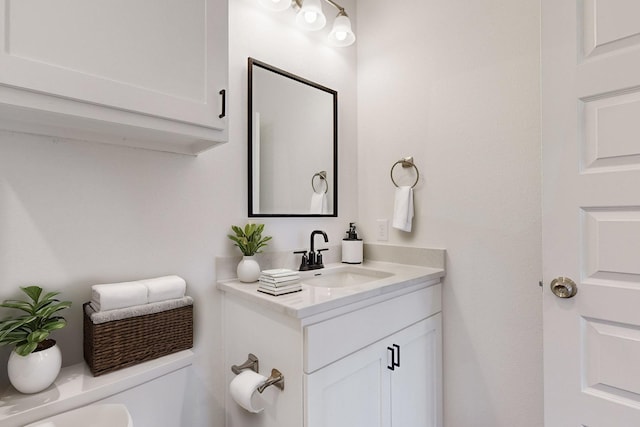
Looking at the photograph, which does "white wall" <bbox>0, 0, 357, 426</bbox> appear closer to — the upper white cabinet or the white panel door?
the upper white cabinet

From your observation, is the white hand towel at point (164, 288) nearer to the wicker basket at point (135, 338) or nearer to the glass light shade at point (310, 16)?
the wicker basket at point (135, 338)

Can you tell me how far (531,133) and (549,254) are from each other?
539 millimetres

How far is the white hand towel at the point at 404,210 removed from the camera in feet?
5.29

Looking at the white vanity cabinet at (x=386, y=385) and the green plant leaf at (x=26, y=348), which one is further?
the white vanity cabinet at (x=386, y=385)

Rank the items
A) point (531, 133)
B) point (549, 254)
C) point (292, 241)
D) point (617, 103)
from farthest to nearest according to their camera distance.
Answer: point (292, 241)
point (531, 133)
point (549, 254)
point (617, 103)

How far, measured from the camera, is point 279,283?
3.51 ft

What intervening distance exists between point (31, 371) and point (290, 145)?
4.15 feet

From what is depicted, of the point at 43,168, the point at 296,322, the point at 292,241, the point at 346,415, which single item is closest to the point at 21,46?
the point at 43,168

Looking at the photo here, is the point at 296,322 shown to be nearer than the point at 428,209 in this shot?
Yes

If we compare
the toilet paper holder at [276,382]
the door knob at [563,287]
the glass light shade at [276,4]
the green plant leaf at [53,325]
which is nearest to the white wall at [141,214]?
the glass light shade at [276,4]

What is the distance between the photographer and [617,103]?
38.5 inches

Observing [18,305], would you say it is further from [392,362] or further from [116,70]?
[392,362]

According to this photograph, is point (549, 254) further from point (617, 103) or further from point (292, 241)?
point (292, 241)

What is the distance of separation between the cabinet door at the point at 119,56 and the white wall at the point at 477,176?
109 cm
